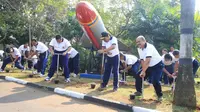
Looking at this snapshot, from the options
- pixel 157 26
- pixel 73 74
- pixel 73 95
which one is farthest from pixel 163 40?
pixel 73 95

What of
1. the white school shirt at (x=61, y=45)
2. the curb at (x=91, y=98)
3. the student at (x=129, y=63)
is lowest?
the curb at (x=91, y=98)

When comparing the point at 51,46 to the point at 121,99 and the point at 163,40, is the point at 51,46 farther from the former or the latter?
the point at 163,40

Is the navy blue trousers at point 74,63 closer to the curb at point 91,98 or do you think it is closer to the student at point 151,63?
the curb at point 91,98

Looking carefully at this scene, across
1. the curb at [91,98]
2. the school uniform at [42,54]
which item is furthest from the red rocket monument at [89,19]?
the curb at [91,98]

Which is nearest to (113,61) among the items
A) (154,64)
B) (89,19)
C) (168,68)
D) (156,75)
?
(154,64)

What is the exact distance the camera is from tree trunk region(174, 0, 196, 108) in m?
5.98

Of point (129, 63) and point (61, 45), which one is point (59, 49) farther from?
point (129, 63)

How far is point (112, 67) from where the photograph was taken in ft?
27.8

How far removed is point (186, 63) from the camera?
19.9 feet

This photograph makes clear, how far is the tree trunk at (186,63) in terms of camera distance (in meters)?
5.98

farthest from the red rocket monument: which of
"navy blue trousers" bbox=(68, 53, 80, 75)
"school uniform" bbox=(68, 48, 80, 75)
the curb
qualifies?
the curb

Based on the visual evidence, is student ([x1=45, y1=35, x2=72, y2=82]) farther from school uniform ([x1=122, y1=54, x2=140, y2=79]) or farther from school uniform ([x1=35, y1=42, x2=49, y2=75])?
school uniform ([x1=122, y1=54, x2=140, y2=79])

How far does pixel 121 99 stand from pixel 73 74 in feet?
19.1

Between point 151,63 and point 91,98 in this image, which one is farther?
point 91,98
